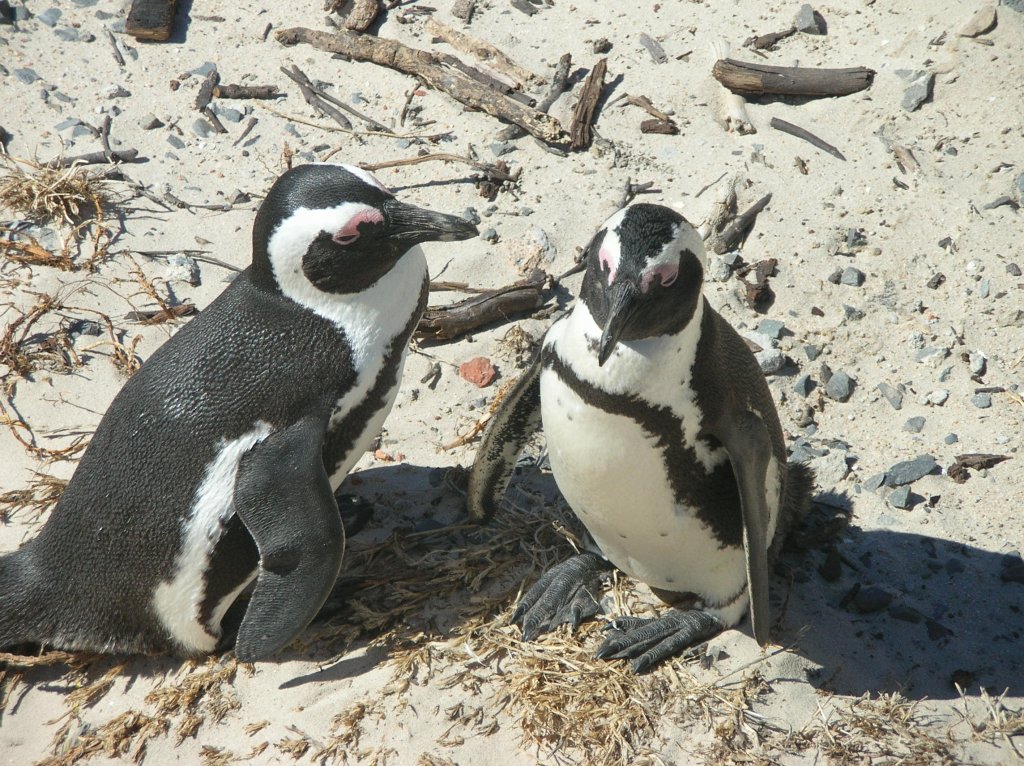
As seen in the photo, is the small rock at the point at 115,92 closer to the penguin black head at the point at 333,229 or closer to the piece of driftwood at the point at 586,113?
the piece of driftwood at the point at 586,113

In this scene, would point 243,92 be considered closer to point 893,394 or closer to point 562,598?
point 562,598

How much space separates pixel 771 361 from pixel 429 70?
208cm

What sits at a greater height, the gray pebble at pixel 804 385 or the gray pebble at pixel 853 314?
the gray pebble at pixel 853 314

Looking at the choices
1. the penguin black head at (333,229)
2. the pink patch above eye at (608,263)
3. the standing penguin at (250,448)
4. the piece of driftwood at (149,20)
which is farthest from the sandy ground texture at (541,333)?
the pink patch above eye at (608,263)

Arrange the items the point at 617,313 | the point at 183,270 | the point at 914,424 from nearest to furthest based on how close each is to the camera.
Answer: the point at 617,313 → the point at 914,424 → the point at 183,270

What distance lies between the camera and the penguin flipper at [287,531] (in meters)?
2.50

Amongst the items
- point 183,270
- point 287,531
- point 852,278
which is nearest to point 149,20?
point 183,270

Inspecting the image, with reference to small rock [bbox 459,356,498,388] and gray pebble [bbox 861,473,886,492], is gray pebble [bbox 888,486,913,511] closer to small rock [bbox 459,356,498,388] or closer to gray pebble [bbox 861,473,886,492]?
gray pebble [bbox 861,473,886,492]

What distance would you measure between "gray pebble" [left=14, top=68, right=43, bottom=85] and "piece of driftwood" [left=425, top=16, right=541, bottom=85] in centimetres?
179

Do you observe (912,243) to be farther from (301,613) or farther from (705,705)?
(301,613)

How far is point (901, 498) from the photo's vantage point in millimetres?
3197

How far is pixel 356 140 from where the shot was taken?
4348 mm

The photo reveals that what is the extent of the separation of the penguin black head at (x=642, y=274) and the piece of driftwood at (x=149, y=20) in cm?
326

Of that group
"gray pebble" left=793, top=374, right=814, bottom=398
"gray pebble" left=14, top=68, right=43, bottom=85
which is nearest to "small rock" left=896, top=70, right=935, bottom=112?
"gray pebble" left=793, top=374, right=814, bottom=398
